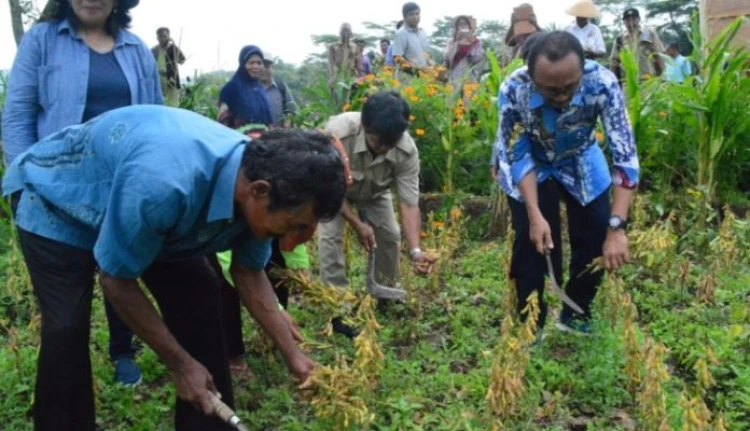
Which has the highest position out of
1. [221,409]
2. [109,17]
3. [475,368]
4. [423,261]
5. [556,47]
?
[109,17]

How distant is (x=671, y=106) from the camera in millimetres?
5609

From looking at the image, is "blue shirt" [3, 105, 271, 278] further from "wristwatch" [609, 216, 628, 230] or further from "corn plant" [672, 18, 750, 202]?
"corn plant" [672, 18, 750, 202]

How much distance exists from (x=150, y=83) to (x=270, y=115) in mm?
3164

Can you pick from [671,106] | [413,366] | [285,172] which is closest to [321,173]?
[285,172]

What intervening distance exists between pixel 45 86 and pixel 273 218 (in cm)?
154

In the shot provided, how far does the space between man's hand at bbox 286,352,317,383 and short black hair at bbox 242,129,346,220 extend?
579 mm

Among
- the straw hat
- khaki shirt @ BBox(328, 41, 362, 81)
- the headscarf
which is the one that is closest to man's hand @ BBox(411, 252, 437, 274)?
the headscarf

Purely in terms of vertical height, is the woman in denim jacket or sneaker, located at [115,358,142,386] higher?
the woman in denim jacket

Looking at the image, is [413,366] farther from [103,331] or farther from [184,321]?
[103,331]

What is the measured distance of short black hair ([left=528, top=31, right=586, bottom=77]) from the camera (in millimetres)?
3092

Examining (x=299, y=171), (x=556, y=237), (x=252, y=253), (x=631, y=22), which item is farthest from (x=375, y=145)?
(x=631, y=22)

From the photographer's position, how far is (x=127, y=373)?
11.6 ft

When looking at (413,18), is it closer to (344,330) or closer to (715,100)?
(715,100)

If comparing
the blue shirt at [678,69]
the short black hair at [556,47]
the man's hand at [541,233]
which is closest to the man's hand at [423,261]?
the man's hand at [541,233]
